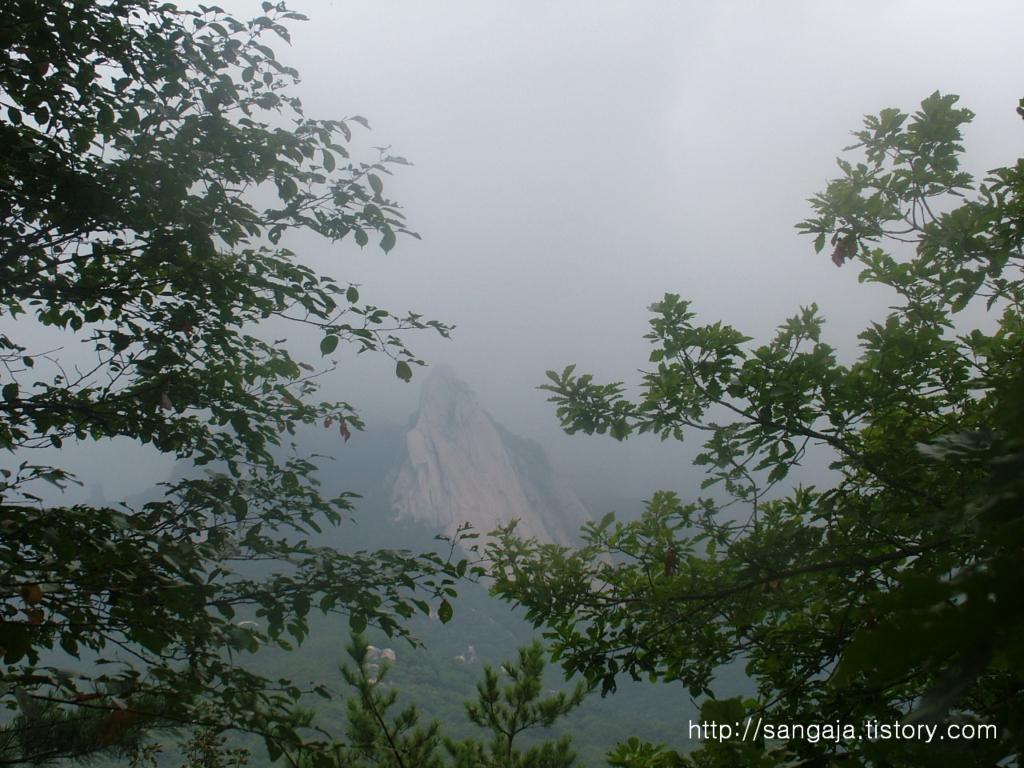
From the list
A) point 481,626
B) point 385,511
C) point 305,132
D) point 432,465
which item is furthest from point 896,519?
point 432,465

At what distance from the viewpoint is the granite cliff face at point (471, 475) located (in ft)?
186

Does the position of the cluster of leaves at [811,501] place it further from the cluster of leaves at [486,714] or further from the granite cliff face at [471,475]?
the granite cliff face at [471,475]

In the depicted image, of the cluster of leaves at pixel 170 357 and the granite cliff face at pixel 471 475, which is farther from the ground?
the granite cliff face at pixel 471 475

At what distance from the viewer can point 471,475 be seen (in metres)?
62.7

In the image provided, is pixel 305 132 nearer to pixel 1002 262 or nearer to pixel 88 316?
pixel 88 316

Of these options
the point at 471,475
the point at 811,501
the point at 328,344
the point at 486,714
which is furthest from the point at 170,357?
the point at 471,475

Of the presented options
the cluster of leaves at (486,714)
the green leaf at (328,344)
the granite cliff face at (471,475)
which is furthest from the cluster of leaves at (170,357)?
the granite cliff face at (471,475)

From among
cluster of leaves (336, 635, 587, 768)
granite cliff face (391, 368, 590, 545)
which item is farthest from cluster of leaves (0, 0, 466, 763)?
granite cliff face (391, 368, 590, 545)

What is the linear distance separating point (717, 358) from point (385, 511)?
190 ft

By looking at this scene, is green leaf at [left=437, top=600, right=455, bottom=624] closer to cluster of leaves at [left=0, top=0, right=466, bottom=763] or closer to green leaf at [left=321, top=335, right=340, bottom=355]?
cluster of leaves at [left=0, top=0, right=466, bottom=763]

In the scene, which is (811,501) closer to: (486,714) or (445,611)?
(445,611)

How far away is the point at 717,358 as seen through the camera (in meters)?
3.14

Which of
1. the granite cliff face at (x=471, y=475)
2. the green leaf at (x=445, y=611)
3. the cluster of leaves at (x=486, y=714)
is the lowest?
the cluster of leaves at (x=486, y=714)

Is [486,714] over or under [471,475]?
under
